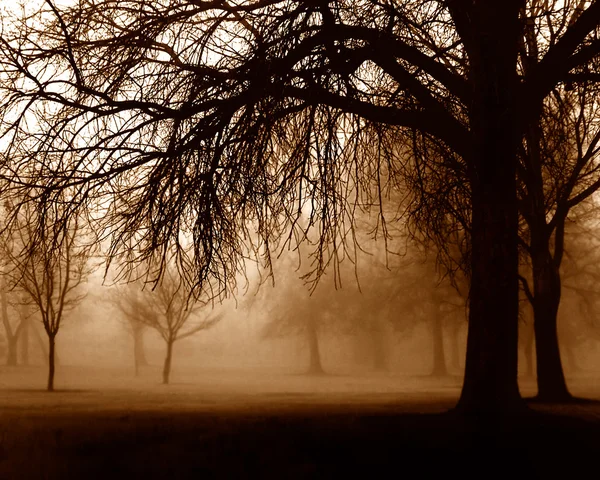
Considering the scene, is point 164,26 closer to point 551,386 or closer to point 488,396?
point 488,396

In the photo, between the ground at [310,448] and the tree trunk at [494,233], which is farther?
the tree trunk at [494,233]

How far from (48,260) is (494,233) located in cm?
566

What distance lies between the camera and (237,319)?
250 feet

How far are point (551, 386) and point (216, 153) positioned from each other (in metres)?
10.8

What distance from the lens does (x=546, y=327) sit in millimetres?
15227

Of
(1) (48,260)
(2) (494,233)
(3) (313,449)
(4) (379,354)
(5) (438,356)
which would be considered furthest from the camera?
(4) (379,354)

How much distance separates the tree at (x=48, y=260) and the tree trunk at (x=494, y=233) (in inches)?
202

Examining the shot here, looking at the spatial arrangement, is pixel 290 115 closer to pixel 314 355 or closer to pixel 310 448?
pixel 310 448

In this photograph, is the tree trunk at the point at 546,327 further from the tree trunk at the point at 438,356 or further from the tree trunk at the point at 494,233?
the tree trunk at the point at 438,356

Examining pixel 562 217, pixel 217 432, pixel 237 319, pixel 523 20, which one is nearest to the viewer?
pixel 217 432

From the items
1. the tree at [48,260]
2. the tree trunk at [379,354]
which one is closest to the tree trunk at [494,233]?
the tree at [48,260]

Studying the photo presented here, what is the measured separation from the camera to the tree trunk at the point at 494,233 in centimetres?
860

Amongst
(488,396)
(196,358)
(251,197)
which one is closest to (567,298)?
(488,396)

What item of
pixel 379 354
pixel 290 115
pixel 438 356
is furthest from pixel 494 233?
pixel 379 354
